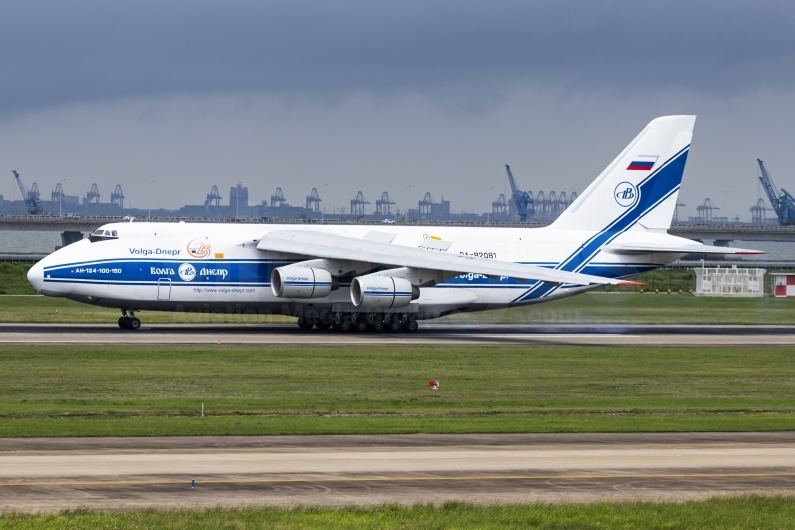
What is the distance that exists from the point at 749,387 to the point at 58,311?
119 ft

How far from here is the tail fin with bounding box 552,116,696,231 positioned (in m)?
48.1

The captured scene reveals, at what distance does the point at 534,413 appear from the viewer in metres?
23.0

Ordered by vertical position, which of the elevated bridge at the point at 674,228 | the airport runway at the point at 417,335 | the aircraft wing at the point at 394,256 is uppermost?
the elevated bridge at the point at 674,228

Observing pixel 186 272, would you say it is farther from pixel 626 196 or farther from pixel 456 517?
pixel 456 517

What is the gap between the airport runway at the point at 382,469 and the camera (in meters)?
14.0

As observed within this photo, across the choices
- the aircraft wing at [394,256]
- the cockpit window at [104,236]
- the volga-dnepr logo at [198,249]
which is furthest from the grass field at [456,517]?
the cockpit window at [104,236]

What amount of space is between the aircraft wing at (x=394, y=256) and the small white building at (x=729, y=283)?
4192 cm

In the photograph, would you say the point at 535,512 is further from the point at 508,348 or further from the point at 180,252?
the point at 180,252

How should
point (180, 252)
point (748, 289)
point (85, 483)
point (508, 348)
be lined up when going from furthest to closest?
point (748, 289), point (180, 252), point (508, 348), point (85, 483)

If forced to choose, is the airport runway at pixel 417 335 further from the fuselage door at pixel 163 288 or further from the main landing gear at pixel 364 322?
the fuselage door at pixel 163 288

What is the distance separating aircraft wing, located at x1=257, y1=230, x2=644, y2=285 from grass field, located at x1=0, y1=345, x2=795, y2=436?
2.88m

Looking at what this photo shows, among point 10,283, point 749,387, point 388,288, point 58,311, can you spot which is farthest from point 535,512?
point 10,283

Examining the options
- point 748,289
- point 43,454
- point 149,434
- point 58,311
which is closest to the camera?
point 43,454

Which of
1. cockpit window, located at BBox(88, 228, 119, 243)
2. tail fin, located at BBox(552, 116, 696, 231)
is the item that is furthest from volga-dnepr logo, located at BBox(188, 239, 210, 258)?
tail fin, located at BBox(552, 116, 696, 231)
